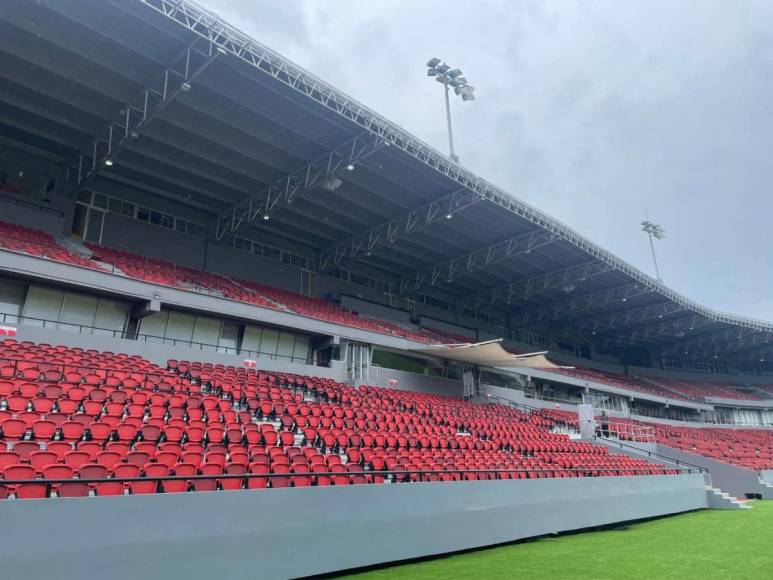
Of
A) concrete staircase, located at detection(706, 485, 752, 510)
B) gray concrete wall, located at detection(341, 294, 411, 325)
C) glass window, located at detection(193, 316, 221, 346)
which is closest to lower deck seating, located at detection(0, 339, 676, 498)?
concrete staircase, located at detection(706, 485, 752, 510)

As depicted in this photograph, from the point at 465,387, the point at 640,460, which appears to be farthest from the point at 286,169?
the point at 640,460

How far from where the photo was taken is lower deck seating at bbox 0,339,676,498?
6.80 m

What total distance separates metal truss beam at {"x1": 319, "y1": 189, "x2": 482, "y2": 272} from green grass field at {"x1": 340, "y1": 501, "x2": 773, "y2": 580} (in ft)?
45.8

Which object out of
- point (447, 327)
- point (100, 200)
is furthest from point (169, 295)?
point (447, 327)

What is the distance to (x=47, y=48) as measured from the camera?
14.2 metres

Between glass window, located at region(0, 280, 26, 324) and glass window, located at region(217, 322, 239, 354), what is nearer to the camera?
glass window, located at region(0, 280, 26, 324)

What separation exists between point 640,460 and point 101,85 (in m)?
22.4

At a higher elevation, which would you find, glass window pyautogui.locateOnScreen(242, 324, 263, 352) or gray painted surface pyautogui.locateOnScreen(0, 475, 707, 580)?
glass window pyautogui.locateOnScreen(242, 324, 263, 352)

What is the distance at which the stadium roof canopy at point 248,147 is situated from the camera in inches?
556

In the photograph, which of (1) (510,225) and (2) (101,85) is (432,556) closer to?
(2) (101,85)

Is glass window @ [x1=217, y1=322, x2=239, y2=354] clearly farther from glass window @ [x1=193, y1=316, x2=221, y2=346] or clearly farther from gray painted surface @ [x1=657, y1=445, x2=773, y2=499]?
gray painted surface @ [x1=657, y1=445, x2=773, y2=499]

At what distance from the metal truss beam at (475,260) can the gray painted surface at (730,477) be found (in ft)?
37.2

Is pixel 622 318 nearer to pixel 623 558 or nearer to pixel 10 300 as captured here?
pixel 623 558

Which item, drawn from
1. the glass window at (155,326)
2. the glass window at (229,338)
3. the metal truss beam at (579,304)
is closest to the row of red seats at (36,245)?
the glass window at (155,326)
